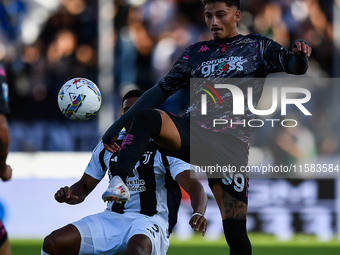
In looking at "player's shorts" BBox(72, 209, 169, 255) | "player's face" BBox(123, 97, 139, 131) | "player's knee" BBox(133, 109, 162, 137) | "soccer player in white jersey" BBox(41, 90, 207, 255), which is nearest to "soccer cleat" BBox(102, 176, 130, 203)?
"player's knee" BBox(133, 109, 162, 137)

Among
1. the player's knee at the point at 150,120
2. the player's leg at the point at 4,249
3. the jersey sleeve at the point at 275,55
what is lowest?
the player's leg at the point at 4,249

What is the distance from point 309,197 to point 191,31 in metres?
3.55

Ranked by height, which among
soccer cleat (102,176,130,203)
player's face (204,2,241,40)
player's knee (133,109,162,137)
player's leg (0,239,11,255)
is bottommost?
player's leg (0,239,11,255)

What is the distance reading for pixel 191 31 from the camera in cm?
906

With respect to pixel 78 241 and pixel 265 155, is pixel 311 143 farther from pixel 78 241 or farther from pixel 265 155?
pixel 78 241

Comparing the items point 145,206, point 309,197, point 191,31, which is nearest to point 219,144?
point 145,206

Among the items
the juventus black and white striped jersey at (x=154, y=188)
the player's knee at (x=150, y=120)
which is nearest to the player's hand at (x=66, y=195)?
the juventus black and white striped jersey at (x=154, y=188)

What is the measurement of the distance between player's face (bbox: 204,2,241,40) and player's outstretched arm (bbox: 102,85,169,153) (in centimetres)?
65

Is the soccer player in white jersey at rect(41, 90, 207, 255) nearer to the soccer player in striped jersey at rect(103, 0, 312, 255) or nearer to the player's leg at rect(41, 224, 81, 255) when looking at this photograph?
the player's leg at rect(41, 224, 81, 255)

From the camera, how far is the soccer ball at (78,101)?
14.7 ft

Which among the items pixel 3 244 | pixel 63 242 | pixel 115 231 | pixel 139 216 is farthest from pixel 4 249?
pixel 139 216

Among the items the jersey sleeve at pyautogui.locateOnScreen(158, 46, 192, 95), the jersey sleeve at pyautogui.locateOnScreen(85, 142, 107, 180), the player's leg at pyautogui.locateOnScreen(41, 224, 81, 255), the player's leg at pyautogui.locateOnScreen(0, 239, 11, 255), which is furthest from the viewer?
the jersey sleeve at pyautogui.locateOnScreen(85, 142, 107, 180)

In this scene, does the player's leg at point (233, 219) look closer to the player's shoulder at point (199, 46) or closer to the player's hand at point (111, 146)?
the player's hand at point (111, 146)

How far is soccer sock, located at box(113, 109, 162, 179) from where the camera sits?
3.27 m
